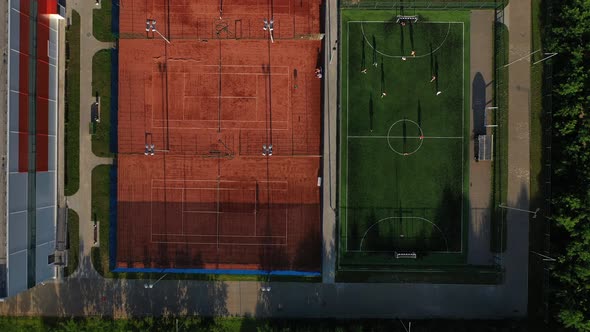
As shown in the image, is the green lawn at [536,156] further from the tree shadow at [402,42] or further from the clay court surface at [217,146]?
the clay court surface at [217,146]

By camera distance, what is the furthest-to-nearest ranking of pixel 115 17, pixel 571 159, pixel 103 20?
pixel 115 17 → pixel 103 20 → pixel 571 159

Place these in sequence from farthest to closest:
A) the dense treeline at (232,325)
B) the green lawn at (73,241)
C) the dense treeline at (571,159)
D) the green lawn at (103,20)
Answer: the green lawn at (103,20) < the green lawn at (73,241) < the dense treeline at (232,325) < the dense treeline at (571,159)

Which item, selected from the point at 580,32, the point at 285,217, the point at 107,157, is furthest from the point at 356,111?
the point at 107,157

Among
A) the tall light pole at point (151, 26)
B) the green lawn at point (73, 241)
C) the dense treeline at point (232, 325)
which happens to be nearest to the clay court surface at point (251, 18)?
the tall light pole at point (151, 26)

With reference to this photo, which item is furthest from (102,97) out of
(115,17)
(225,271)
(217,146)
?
(225,271)

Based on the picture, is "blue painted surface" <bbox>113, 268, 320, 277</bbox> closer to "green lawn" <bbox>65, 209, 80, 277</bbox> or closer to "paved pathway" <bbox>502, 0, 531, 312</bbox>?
"green lawn" <bbox>65, 209, 80, 277</bbox>

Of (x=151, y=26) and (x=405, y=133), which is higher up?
(x=151, y=26)

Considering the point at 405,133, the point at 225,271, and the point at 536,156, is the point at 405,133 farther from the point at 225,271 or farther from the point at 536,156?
the point at 225,271
